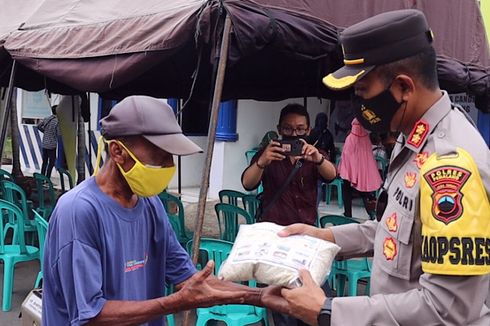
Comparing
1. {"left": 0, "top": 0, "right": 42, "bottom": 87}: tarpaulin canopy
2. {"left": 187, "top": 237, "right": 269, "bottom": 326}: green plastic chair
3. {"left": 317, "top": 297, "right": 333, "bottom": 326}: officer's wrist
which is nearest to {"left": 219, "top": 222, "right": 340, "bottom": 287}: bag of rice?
{"left": 317, "top": 297, "right": 333, "bottom": 326}: officer's wrist

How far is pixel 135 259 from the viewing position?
6.88ft

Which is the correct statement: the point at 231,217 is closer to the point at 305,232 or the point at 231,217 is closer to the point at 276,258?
the point at 305,232

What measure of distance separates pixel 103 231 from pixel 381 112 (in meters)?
1.04

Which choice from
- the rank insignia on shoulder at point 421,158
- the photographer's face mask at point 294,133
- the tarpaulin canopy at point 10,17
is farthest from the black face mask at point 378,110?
the tarpaulin canopy at point 10,17

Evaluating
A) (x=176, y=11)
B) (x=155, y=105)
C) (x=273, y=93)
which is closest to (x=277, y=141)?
(x=176, y=11)

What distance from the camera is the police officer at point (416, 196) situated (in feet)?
5.16

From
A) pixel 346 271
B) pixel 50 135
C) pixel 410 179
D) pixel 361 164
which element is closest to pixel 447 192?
pixel 410 179

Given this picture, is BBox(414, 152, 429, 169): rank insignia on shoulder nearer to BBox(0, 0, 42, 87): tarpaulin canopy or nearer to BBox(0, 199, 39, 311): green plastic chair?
BBox(0, 199, 39, 311): green plastic chair

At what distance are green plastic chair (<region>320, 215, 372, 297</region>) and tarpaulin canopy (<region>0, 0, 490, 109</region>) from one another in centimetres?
131

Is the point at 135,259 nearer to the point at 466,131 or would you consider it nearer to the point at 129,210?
the point at 129,210

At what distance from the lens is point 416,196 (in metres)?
1.73

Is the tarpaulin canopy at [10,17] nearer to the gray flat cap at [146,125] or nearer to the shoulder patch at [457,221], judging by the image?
the gray flat cap at [146,125]

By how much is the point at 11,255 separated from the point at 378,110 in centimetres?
427

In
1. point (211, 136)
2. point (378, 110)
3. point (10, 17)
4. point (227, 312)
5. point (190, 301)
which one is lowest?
point (227, 312)
